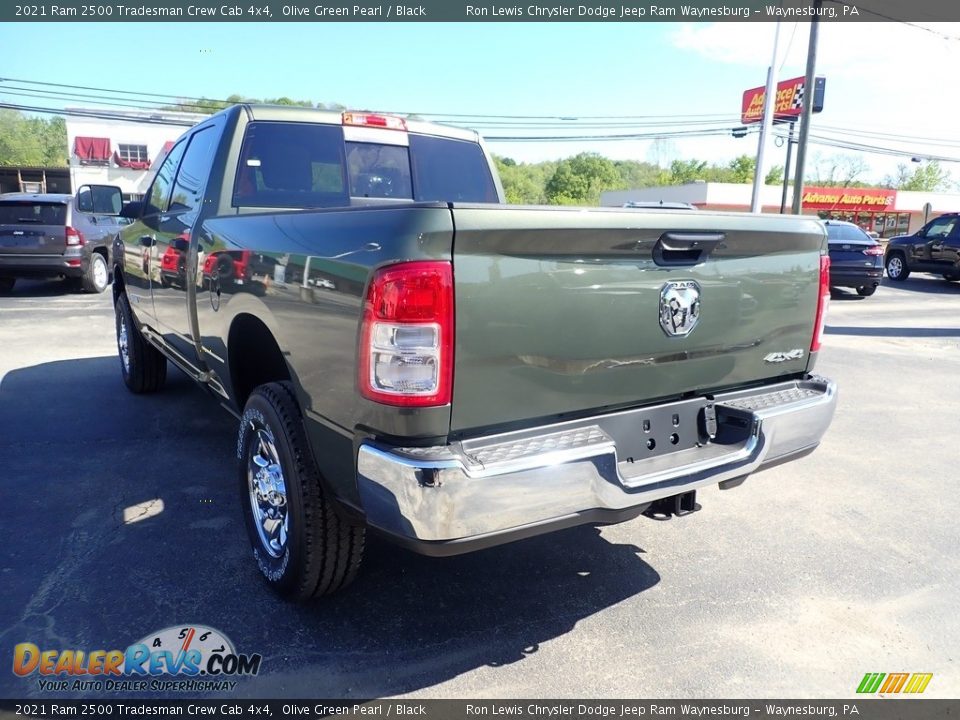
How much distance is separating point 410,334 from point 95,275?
12.6 metres

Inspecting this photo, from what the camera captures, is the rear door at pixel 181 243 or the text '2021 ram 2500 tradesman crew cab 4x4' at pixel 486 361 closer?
the text '2021 ram 2500 tradesman crew cab 4x4' at pixel 486 361

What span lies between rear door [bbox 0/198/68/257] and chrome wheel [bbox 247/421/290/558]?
1114 cm

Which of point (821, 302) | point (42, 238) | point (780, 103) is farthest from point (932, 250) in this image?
point (780, 103)

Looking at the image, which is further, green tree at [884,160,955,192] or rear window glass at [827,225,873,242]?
green tree at [884,160,955,192]

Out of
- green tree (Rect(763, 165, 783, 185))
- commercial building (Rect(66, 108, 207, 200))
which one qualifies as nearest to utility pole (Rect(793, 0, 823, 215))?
commercial building (Rect(66, 108, 207, 200))

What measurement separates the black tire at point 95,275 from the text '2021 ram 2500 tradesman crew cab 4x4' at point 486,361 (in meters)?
10.3

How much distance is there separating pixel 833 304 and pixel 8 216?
1566 cm

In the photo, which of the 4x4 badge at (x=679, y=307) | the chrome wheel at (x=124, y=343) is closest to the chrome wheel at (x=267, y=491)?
the 4x4 badge at (x=679, y=307)

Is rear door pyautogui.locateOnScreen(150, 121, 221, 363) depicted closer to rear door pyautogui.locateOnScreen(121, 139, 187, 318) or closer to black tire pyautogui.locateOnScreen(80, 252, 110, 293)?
rear door pyautogui.locateOnScreen(121, 139, 187, 318)

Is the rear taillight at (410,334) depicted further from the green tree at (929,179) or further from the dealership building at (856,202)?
the green tree at (929,179)

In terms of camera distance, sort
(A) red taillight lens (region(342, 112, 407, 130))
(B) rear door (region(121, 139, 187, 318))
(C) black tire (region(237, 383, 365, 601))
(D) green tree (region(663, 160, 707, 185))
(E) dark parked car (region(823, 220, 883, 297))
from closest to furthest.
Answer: (C) black tire (region(237, 383, 365, 601))
(A) red taillight lens (region(342, 112, 407, 130))
(B) rear door (region(121, 139, 187, 318))
(E) dark parked car (region(823, 220, 883, 297))
(D) green tree (region(663, 160, 707, 185))

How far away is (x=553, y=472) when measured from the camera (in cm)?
214

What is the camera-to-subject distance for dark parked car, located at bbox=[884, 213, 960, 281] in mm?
17047

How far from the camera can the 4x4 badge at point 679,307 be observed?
8.27 feet
